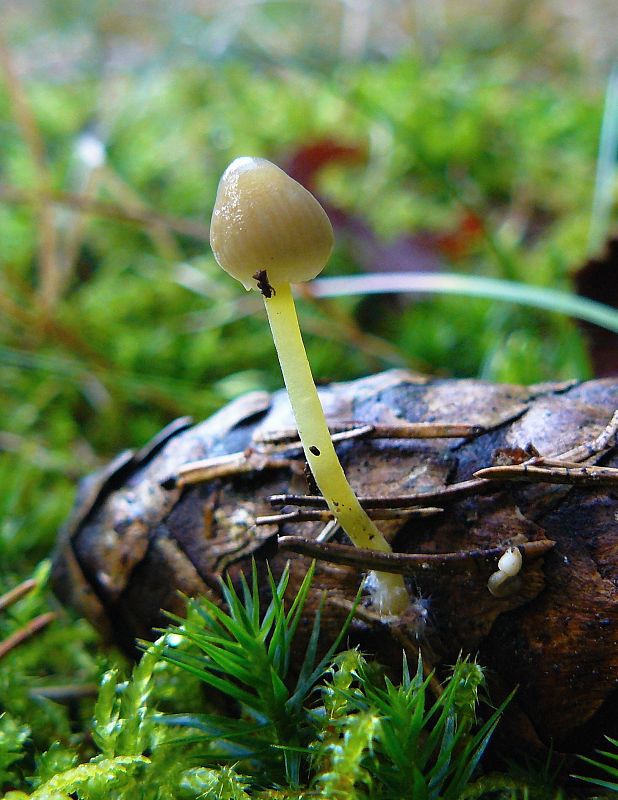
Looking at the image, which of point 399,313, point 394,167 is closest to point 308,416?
point 399,313

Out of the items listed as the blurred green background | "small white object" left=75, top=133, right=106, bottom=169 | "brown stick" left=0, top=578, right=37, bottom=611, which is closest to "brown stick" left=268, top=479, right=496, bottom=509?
"brown stick" left=0, top=578, right=37, bottom=611

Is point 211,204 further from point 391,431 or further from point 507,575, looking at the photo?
point 507,575

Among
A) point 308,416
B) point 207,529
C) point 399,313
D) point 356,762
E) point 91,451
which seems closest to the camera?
point 356,762

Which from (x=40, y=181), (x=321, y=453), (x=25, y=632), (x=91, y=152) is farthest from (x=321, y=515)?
(x=91, y=152)

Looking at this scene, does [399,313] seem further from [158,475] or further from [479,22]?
[479,22]

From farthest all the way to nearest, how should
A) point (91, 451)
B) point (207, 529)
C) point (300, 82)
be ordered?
point (300, 82)
point (91, 451)
point (207, 529)
